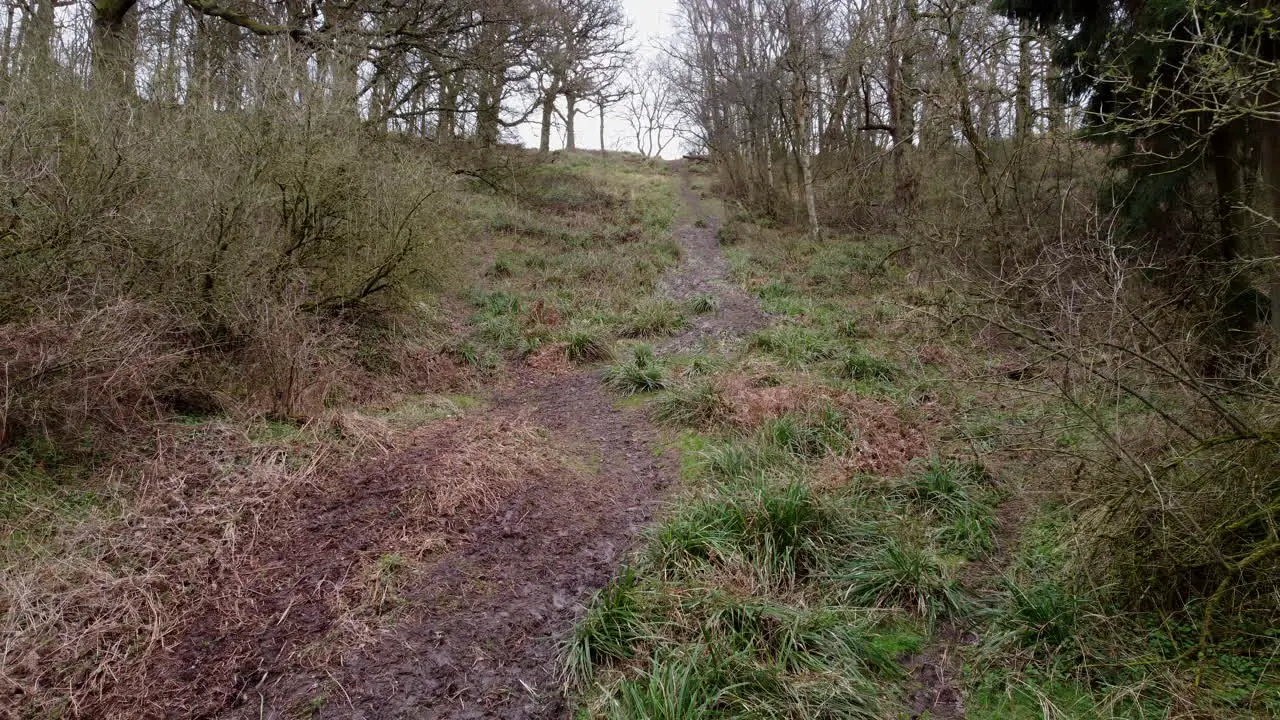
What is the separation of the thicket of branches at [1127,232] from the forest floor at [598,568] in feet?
1.25

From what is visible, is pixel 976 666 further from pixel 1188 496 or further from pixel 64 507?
pixel 64 507

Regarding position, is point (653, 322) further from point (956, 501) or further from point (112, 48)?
point (112, 48)

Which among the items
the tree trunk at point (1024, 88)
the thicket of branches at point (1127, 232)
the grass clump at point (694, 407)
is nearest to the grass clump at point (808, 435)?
the grass clump at point (694, 407)

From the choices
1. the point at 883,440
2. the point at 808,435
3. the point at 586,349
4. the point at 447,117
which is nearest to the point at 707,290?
the point at 586,349

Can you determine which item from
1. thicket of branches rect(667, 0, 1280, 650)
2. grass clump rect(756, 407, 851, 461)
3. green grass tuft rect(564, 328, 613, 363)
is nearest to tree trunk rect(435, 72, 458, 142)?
green grass tuft rect(564, 328, 613, 363)

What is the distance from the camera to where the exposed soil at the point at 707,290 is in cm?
971

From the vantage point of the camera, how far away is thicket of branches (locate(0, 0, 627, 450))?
424 cm

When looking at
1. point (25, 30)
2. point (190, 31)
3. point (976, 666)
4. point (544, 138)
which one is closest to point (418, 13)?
point (190, 31)

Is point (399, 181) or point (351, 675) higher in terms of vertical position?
point (399, 181)

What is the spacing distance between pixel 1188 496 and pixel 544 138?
25430 mm

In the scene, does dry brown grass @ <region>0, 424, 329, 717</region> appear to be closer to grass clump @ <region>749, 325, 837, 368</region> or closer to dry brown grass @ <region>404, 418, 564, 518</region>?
dry brown grass @ <region>404, 418, 564, 518</region>

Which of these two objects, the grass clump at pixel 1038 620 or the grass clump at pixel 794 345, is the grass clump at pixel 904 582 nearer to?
the grass clump at pixel 1038 620

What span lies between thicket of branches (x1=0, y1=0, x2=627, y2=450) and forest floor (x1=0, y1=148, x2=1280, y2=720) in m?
0.59

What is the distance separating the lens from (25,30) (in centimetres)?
616
